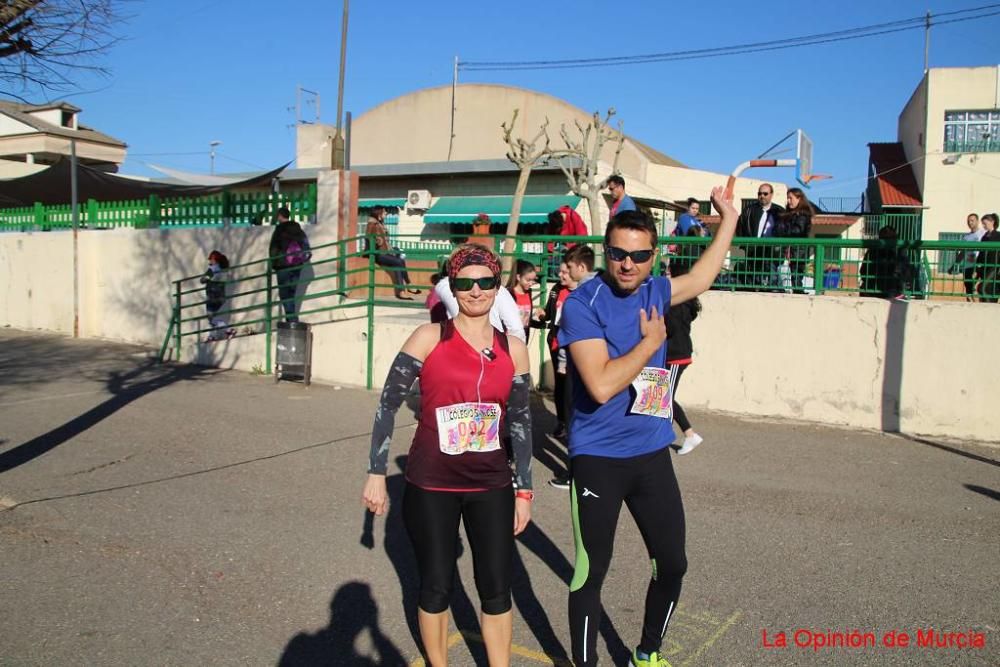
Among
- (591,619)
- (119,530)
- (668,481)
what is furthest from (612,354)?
(119,530)

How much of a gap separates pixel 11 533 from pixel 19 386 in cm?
641

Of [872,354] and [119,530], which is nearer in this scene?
[119,530]

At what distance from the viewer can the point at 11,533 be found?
5398mm

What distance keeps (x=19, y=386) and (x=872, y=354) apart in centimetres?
1031

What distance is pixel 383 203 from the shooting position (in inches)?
981

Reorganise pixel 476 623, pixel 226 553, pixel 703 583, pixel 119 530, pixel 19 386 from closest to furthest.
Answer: pixel 476 623 → pixel 703 583 → pixel 226 553 → pixel 119 530 → pixel 19 386

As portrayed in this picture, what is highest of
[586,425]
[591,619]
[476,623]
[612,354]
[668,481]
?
[612,354]

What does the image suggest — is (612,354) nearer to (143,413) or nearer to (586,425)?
(586,425)

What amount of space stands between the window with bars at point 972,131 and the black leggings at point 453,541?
3665 centimetres

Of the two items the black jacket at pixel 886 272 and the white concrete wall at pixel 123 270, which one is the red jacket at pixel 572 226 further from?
the black jacket at pixel 886 272

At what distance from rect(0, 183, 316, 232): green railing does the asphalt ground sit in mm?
5083

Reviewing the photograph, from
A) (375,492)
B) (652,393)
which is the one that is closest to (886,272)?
(652,393)

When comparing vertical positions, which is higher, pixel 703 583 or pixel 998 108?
pixel 998 108

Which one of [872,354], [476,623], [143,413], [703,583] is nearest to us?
[476,623]
